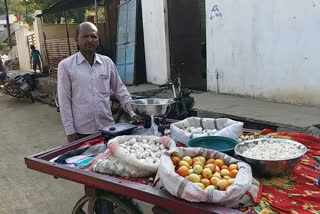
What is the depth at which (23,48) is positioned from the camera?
1717cm

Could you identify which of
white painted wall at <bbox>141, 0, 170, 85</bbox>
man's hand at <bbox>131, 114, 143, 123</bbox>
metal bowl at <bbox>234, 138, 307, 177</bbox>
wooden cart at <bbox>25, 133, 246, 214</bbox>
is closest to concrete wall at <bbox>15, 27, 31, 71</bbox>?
white painted wall at <bbox>141, 0, 170, 85</bbox>

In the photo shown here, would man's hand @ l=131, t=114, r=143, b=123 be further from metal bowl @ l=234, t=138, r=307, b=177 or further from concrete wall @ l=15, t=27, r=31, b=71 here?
concrete wall @ l=15, t=27, r=31, b=71

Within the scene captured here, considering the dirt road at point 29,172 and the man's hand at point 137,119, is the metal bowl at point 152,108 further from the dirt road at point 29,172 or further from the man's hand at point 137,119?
the dirt road at point 29,172

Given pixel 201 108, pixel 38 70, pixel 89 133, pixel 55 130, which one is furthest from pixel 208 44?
pixel 38 70

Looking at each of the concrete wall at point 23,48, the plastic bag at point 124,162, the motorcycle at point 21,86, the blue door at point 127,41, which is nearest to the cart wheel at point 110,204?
the plastic bag at point 124,162

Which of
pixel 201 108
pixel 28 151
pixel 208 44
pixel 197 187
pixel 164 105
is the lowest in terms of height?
pixel 28 151

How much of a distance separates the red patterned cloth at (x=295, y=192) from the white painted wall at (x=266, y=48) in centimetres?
307

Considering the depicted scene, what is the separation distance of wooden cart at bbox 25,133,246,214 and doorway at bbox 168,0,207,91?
16.1 feet

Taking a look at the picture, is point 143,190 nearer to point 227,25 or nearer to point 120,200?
point 120,200

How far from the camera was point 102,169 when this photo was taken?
179cm

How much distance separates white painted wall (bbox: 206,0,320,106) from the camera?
451 centimetres

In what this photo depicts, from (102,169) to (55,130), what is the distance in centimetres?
479

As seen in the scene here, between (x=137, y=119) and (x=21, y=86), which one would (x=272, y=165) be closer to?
(x=137, y=119)

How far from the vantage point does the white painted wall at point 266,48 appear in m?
4.51
